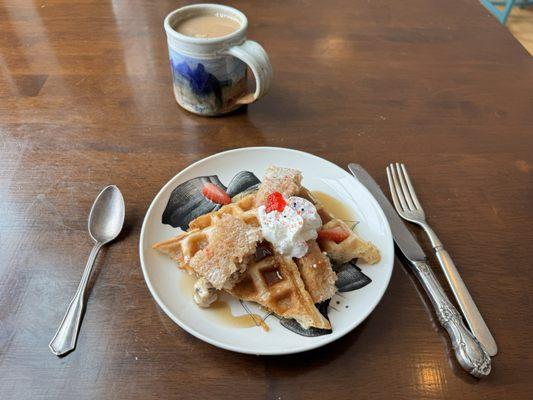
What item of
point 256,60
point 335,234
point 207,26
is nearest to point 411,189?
point 335,234

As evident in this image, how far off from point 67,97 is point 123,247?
64 centimetres

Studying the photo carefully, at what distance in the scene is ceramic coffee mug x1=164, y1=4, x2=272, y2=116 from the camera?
3.52 feet

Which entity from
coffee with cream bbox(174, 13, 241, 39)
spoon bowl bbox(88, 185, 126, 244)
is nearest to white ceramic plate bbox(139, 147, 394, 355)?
spoon bowl bbox(88, 185, 126, 244)

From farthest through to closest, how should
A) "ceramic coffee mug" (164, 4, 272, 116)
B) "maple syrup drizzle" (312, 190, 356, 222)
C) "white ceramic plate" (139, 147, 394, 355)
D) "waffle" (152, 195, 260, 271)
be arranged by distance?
1. "ceramic coffee mug" (164, 4, 272, 116)
2. "maple syrup drizzle" (312, 190, 356, 222)
3. "waffle" (152, 195, 260, 271)
4. "white ceramic plate" (139, 147, 394, 355)

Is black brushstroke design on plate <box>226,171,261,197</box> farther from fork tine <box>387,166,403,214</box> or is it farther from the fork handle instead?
the fork handle

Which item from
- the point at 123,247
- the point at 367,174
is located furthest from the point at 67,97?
the point at 367,174

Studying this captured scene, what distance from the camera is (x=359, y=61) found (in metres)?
1.45

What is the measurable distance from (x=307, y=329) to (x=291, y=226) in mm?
192

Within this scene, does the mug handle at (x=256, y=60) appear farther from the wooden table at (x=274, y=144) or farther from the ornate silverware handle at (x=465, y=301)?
the ornate silverware handle at (x=465, y=301)

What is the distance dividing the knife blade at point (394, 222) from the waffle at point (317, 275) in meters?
0.20

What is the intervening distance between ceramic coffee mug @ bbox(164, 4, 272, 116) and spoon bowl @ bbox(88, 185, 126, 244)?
0.36 m

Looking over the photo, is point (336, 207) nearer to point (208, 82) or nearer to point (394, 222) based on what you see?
point (394, 222)

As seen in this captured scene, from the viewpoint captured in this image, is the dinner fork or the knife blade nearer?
the dinner fork

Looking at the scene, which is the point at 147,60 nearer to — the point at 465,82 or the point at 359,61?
the point at 359,61
